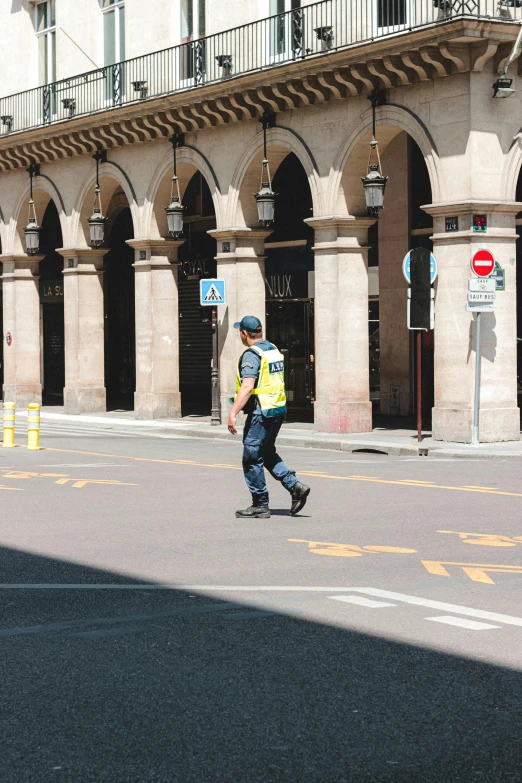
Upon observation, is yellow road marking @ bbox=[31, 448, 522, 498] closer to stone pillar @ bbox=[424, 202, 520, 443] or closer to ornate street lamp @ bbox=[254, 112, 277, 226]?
stone pillar @ bbox=[424, 202, 520, 443]

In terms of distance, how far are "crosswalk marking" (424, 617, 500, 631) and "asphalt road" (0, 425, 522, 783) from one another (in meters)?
0.02

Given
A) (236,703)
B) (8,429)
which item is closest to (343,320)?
(8,429)

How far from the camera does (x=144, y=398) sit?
30406 millimetres

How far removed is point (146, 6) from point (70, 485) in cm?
1791

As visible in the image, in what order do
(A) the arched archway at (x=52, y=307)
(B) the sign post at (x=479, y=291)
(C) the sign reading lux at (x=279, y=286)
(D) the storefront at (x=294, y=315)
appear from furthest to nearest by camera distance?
(A) the arched archway at (x=52, y=307)
(C) the sign reading lux at (x=279, y=286)
(D) the storefront at (x=294, y=315)
(B) the sign post at (x=479, y=291)

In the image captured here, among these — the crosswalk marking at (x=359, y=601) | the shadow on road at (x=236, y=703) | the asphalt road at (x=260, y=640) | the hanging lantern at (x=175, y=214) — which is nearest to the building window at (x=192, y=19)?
the hanging lantern at (x=175, y=214)

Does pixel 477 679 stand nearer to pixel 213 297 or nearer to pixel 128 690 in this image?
pixel 128 690

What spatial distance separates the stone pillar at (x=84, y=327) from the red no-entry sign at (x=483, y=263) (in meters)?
13.6

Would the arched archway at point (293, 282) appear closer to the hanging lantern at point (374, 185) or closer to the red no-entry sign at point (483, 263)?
the hanging lantern at point (374, 185)

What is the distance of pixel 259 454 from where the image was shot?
1240 cm

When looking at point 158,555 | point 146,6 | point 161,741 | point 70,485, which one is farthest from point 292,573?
point 146,6

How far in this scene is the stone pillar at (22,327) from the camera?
3597cm

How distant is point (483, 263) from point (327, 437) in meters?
4.33

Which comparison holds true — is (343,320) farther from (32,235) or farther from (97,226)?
(32,235)
